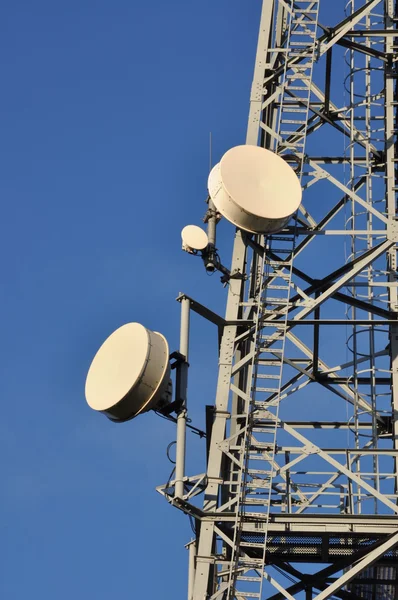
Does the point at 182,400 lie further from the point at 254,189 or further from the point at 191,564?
the point at 254,189

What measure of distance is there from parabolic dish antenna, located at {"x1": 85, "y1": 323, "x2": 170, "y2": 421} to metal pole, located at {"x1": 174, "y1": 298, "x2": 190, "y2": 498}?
1.63 ft

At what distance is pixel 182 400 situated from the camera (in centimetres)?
3266

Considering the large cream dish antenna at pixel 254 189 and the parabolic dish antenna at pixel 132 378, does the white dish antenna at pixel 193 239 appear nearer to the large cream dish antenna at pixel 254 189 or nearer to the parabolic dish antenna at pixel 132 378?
the large cream dish antenna at pixel 254 189

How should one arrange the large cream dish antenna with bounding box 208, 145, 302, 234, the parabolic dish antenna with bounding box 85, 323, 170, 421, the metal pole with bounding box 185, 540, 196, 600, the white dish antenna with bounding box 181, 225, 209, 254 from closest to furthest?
the metal pole with bounding box 185, 540, 196, 600 < the parabolic dish antenna with bounding box 85, 323, 170, 421 < the large cream dish antenna with bounding box 208, 145, 302, 234 < the white dish antenna with bounding box 181, 225, 209, 254

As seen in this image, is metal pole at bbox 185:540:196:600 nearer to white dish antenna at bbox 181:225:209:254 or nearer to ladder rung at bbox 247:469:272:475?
ladder rung at bbox 247:469:272:475

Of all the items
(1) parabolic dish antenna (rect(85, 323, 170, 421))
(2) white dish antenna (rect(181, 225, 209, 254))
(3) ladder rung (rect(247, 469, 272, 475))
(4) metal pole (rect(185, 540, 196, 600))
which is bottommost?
(4) metal pole (rect(185, 540, 196, 600))

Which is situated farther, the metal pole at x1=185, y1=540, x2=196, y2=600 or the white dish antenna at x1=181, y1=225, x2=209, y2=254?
the white dish antenna at x1=181, y1=225, x2=209, y2=254

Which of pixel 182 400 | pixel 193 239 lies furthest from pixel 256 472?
pixel 193 239

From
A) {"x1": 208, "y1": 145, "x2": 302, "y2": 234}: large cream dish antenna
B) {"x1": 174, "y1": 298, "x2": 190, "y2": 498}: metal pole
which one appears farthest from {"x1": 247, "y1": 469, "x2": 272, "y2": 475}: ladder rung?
{"x1": 208, "y1": 145, "x2": 302, "y2": 234}: large cream dish antenna

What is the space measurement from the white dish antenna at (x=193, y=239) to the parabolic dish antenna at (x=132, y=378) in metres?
2.17

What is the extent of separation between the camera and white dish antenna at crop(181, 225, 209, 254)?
34.3m

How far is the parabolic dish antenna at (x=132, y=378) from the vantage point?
3222cm

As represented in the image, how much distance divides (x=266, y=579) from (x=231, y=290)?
22.0 feet

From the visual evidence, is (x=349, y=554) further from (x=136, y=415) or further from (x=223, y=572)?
(x=136, y=415)
